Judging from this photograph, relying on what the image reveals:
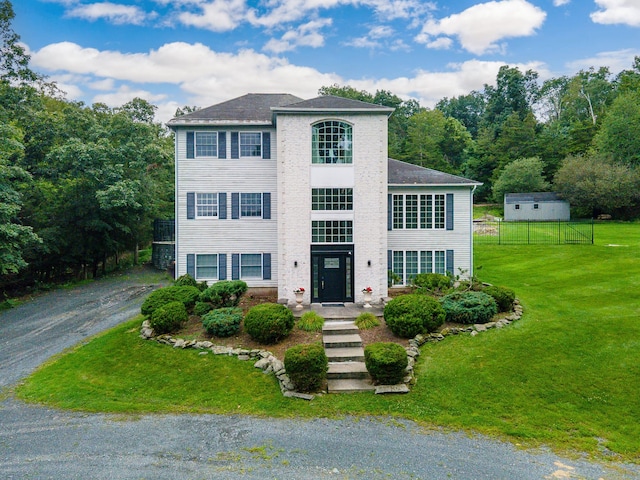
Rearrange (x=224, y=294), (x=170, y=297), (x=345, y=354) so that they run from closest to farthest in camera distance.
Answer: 1. (x=345, y=354)
2. (x=170, y=297)
3. (x=224, y=294)

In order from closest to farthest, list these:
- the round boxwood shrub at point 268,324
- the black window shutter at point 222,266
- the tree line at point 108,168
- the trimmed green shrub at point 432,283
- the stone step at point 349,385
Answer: the stone step at point 349,385 < the round boxwood shrub at point 268,324 < the trimmed green shrub at point 432,283 < the black window shutter at point 222,266 < the tree line at point 108,168

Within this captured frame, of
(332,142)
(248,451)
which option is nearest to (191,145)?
(332,142)

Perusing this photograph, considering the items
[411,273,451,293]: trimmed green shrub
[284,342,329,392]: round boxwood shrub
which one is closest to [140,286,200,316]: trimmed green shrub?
[284,342,329,392]: round boxwood shrub

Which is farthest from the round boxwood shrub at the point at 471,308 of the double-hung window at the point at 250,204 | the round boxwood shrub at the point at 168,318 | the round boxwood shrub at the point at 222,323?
the round boxwood shrub at the point at 168,318

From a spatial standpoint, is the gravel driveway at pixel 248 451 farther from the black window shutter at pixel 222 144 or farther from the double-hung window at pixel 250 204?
the black window shutter at pixel 222 144

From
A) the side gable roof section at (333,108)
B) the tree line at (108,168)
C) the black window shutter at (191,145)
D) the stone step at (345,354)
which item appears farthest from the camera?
the tree line at (108,168)

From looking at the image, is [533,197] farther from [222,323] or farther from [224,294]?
[222,323]

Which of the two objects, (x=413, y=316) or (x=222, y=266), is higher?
(x=222, y=266)
